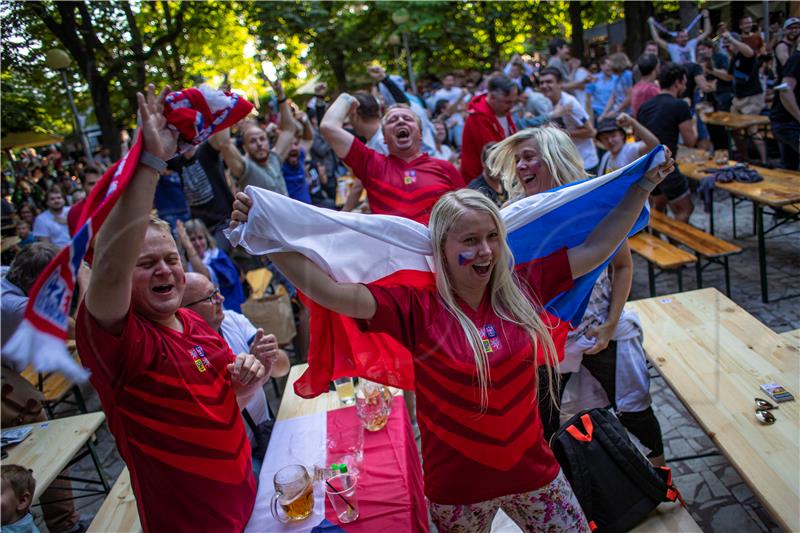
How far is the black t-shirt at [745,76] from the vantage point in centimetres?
799

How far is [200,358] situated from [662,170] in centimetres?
179

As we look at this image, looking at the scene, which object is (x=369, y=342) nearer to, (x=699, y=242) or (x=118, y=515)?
(x=118, y=515)

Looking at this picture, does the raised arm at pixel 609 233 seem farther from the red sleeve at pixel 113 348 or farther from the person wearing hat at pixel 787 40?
the person wearing hat at pixel 787 40

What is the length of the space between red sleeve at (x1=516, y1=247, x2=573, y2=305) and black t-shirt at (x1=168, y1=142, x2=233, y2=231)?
3.48 m

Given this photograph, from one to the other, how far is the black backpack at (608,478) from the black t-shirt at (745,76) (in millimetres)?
7727

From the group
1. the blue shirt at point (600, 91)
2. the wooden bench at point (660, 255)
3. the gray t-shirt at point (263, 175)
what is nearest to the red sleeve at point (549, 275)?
the wooden bench at point (660, 255)

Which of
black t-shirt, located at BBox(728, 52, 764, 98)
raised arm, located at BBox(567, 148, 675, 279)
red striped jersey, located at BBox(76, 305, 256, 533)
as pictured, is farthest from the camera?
black t-shirt, located at BBox(728, 52, 764, 98)

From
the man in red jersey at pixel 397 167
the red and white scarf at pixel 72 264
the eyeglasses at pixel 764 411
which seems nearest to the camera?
the red and white scarf at pixel 72 264

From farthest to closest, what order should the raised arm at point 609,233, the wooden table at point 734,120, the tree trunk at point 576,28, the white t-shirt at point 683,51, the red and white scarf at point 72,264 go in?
the tree trunk at point 576,28, the white t-shirt at point 683,51, the wooden table at point 734,120, the raised arm at point 609,233, the red and white scarf at point 72,264

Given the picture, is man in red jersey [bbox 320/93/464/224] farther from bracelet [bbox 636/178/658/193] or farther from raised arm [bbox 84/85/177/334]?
raised arm [bbox 84/85/177/334]

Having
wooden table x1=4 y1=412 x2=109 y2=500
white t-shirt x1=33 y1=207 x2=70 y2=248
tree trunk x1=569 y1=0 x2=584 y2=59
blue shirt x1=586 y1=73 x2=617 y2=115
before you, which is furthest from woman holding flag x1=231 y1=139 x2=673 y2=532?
tree trunk x1=569 y1=0 x2=584 y2=59

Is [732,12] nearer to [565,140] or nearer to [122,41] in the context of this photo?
[565,140]

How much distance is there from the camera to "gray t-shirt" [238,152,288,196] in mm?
4746

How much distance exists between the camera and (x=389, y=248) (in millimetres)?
2109
